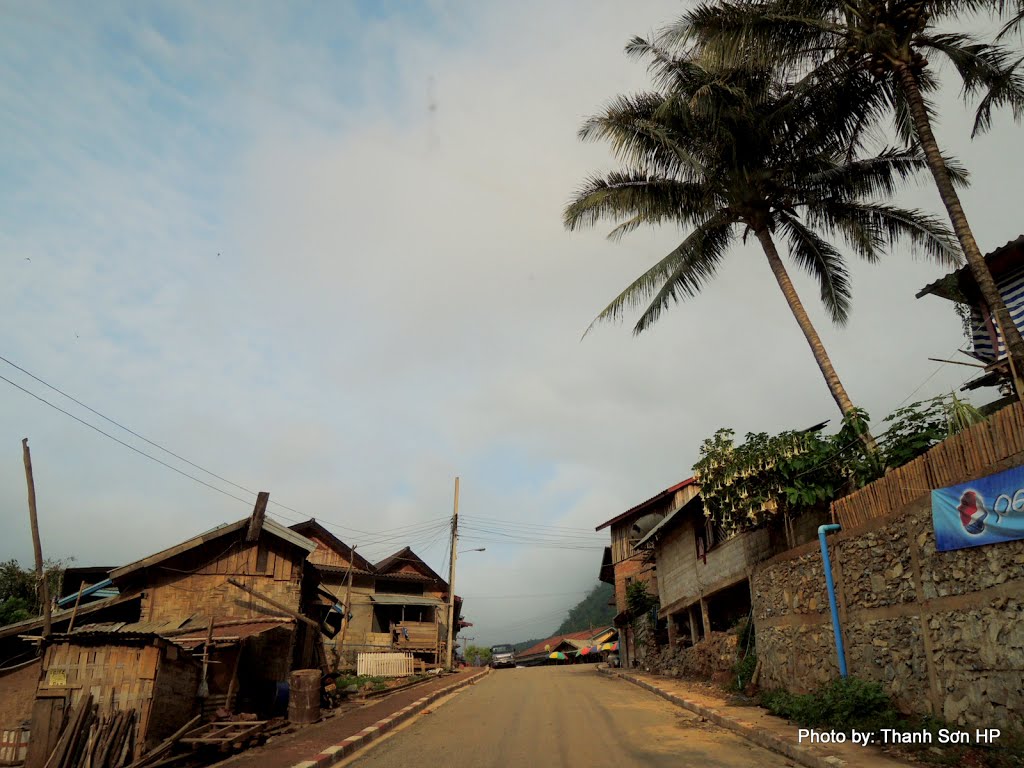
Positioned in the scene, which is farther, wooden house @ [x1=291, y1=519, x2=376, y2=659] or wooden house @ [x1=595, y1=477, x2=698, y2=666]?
wooden house @ [x1=291, y1=519, x2=376, y2=659]

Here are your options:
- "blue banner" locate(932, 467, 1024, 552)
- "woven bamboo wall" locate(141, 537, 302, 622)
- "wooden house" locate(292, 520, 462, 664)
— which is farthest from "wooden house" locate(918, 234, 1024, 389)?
"wooden house" locate(292, 520, 462, 664)

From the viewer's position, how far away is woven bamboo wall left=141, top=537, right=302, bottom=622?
667 inches

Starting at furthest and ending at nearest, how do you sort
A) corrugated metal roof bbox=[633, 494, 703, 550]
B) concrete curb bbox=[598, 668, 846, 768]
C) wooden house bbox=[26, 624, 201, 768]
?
corrugated metal roof bbox=[633, 494, 703, 550]
wooden house bbox=[26, 624, 201, 768]
concrete curb bbox=[598, 668, 846, 768]

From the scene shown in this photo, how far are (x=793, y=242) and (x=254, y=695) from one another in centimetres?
1768

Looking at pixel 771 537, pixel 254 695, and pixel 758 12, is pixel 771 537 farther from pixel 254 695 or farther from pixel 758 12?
pixel 254 695

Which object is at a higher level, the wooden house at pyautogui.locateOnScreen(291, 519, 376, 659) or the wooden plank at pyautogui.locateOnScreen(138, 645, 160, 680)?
the wooden house at pyautogui.locateOnScreen(291, 519, 376, 659)

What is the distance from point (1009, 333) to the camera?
33.8 feet

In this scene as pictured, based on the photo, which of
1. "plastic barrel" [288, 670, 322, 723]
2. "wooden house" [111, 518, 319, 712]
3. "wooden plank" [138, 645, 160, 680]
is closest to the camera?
"wooden plank" [138, 645, 160, 680]

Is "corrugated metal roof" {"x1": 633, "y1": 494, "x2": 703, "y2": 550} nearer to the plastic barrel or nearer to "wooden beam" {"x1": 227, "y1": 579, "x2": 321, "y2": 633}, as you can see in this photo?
the plastic barrel

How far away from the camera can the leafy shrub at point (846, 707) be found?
29.0ft

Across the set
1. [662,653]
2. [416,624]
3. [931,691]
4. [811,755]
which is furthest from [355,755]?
[416,624]

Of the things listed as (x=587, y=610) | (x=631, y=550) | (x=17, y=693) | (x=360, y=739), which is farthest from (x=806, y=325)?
(x=587, y=610)

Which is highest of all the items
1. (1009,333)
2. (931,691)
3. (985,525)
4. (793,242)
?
(793,242)

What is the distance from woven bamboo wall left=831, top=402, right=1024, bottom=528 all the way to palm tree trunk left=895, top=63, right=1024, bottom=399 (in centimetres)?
251
